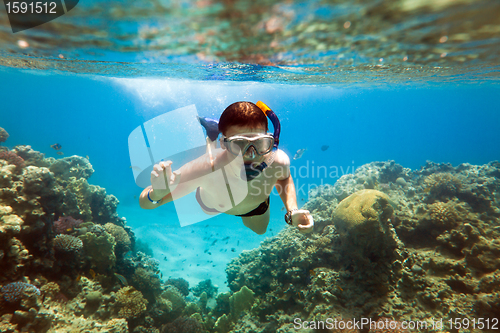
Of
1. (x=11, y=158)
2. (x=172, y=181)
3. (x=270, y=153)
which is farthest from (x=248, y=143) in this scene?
(x=11, y=158)

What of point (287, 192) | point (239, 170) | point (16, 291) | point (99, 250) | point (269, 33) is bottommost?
point (99, 250)

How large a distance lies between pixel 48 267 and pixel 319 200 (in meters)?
8.54

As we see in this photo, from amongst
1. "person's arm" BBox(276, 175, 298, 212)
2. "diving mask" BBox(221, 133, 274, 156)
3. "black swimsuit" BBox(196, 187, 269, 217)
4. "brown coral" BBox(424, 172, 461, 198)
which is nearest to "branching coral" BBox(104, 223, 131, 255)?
"black swimsuit" BBox(196, 187, 269, 217)

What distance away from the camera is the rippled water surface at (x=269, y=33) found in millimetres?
4621

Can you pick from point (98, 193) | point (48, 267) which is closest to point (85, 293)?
point (48, 267)

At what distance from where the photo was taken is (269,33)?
618 cm

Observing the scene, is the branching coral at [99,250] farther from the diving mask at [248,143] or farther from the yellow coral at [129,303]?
the diving mask at [248,143]

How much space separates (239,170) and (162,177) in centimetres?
106

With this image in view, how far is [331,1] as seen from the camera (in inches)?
168

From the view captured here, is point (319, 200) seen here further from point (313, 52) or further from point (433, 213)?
point (313, 52)

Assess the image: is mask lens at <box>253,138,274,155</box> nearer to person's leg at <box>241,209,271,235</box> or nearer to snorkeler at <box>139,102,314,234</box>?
snorkeler at <box>139,102,314,234</box>

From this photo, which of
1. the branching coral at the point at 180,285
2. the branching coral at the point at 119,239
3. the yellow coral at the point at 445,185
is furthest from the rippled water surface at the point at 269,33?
the branching coral at the point at 180,285

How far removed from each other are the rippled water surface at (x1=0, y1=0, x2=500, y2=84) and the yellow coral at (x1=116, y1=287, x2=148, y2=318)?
6.69 m

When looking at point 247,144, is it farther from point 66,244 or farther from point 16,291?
point 66,244
